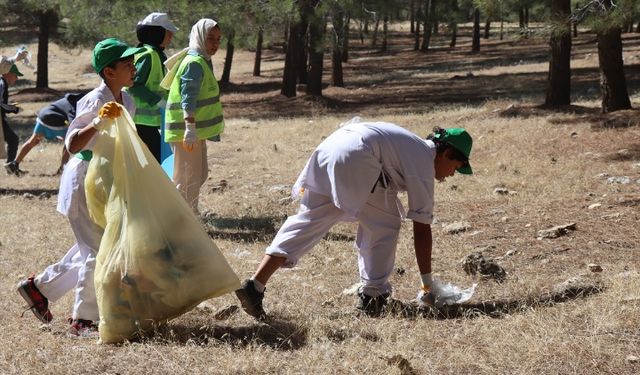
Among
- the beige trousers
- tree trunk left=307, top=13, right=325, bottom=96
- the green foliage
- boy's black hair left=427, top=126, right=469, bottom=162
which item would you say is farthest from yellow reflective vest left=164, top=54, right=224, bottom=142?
tree trunk left=307, top=13, right=325, bottom=96

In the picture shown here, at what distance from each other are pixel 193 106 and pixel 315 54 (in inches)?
500

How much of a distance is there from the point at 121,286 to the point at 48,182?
6877 mm

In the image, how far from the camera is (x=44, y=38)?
2850 centimetres

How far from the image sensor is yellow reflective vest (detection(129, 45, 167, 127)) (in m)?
6.84

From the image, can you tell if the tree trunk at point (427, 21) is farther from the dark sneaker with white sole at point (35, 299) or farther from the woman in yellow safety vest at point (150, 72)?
the dark sneaker with white sole at point (35, 299)

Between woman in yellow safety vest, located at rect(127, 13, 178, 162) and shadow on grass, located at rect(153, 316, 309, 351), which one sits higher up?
woman in yellow safety vest, located at rect(127, 13, 178, 162)

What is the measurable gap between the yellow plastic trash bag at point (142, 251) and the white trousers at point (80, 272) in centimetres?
22

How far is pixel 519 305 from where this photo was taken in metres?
4.84

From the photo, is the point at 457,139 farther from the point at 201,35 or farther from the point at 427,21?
the point at 427,21

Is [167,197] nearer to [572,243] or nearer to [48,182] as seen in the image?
[572,243]

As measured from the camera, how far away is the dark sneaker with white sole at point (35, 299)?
4.61m

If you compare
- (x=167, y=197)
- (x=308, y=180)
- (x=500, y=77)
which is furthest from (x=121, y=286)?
(x=500, y=77)

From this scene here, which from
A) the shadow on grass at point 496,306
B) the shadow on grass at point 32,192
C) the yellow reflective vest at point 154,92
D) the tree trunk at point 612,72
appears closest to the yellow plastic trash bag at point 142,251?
the shadow on grass at point 496,306

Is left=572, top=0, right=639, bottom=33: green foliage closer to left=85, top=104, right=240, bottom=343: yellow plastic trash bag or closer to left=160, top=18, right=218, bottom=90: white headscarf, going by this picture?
left=160, top=18, right=218, bottom=90: white headscarf
